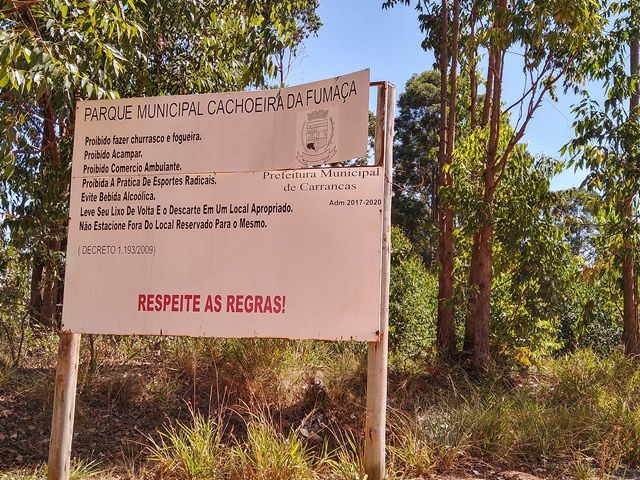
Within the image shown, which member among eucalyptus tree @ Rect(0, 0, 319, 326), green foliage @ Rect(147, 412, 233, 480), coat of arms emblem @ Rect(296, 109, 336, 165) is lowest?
green foliage @ Rect(147, 412, 233, 480)

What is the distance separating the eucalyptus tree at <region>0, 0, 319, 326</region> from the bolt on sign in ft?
2.37

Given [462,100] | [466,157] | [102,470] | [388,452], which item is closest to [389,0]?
[462,100]

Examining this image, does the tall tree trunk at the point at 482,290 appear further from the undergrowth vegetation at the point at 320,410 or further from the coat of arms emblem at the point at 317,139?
the coat of arms emblem at the point at 317,139

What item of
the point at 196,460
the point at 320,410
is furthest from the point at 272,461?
the point at 320,410

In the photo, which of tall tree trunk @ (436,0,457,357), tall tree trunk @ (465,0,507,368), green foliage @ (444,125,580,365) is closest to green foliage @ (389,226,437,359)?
tall tree trunk @ (436,0,457,357)

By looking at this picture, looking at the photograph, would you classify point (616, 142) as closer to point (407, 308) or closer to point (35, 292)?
point (407, 308)

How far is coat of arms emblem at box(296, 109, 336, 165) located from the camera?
418cm

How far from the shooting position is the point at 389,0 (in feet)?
30.0

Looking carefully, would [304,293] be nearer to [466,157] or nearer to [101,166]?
[101,166]

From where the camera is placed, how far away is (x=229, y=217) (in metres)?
4.32

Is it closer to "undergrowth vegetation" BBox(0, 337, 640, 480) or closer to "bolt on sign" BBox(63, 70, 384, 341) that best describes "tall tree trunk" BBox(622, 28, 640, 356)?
"undergrowth vegetation" BBox(0, 337, 640, 480)

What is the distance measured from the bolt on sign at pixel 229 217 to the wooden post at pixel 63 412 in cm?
18

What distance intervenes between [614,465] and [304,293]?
2.96m

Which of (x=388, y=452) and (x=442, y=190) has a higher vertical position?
(x=442, y=190)
